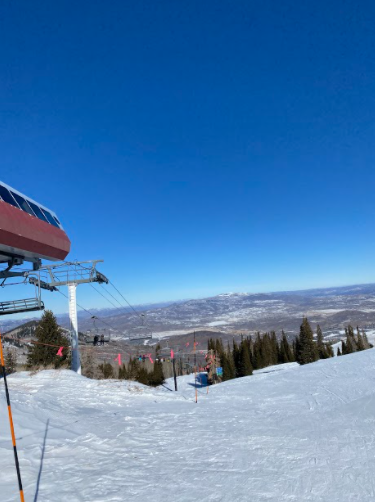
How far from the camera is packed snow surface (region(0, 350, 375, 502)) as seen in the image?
548 cm

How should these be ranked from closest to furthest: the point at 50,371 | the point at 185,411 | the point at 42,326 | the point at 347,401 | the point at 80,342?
1. the point at 185,411
2. the point at 347,401
3. the point at 50,371
4. the point at 80,342
5. the point at 42,326

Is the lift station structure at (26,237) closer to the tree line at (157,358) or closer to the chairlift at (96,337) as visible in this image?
the chairlift at (96,337)

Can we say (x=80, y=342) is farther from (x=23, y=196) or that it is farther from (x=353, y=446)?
(x=353, y=446)

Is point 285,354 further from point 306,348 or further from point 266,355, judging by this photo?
point 306,348

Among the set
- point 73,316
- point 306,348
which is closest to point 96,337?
point 73,316

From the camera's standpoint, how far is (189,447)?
25.7ft

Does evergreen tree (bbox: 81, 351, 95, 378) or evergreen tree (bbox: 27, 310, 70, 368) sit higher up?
evergreen tree (bbox: 27, 310, 70, 368)

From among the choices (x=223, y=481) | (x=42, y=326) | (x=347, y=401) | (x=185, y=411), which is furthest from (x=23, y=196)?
(x=42, y=326)

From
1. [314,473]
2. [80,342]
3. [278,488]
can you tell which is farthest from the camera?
[80,342]

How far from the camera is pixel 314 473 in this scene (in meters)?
6.20

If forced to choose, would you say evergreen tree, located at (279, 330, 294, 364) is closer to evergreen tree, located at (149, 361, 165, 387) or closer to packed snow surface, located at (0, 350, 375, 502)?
evergreen tree, located at (149, 361, 165, 387)

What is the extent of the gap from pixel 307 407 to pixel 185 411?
480 centimetres

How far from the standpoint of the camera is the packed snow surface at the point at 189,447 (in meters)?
5.48

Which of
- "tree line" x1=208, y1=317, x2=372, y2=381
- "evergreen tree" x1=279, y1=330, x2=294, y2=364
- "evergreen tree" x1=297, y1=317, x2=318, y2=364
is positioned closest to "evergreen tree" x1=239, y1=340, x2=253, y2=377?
"tree line" x1=208, y1=317, x2=372, y2=381
